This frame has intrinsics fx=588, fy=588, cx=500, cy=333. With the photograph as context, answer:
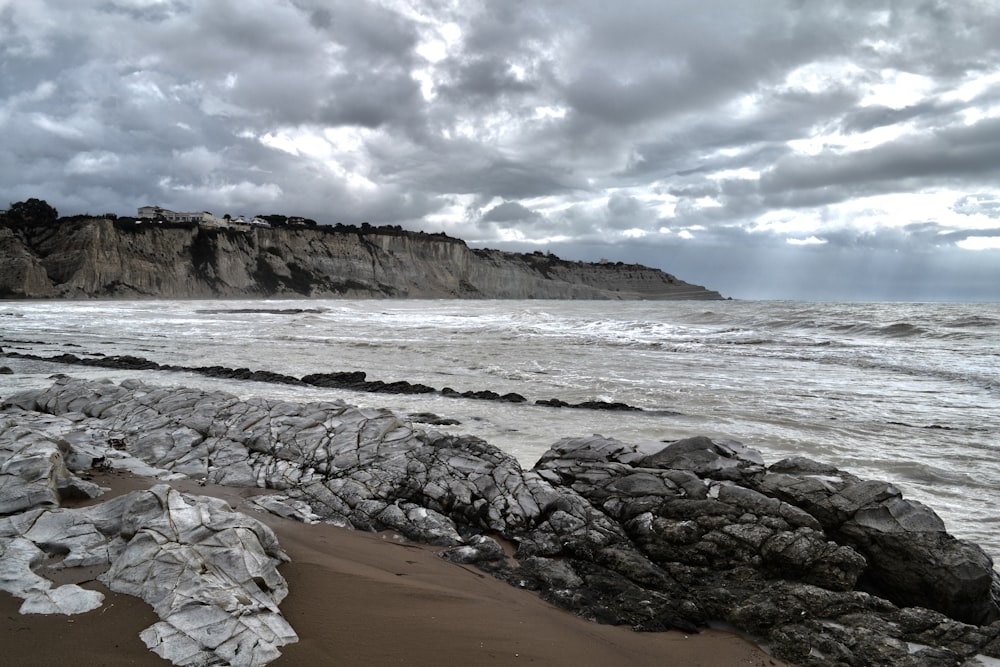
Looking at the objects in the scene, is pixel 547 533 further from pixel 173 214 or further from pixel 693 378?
pixel 173 214

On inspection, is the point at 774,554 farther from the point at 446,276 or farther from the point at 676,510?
the point at 446,276

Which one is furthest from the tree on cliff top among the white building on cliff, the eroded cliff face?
the white building on cliff

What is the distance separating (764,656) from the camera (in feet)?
13.0

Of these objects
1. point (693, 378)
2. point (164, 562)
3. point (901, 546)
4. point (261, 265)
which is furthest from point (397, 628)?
point (261, 265)

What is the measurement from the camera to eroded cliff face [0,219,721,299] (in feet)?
229

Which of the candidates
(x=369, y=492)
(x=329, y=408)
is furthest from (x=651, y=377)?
(x=369, y=492)

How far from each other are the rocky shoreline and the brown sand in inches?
6.1

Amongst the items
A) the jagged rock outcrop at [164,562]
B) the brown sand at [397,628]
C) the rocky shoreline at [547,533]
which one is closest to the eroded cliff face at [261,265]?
the rocky shoreline at [547,533]

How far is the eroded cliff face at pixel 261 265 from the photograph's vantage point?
69.8 meters

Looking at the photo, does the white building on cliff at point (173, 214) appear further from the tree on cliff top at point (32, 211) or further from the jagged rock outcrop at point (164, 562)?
the jagged rock outcrop at point (164, 562)

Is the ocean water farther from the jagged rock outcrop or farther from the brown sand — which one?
the jagged rock outcrop

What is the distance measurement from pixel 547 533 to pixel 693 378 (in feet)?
39.8

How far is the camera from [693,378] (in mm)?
16531

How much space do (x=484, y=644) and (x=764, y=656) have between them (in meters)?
1.92
